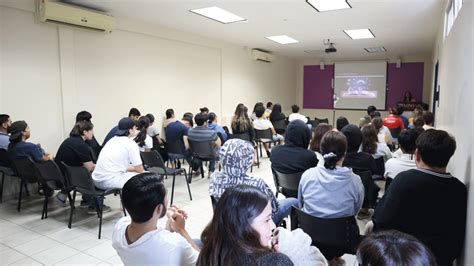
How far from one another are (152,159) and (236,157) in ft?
7.64

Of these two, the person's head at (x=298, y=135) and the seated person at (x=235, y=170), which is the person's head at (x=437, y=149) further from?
the person's head at (x=298, y=135)

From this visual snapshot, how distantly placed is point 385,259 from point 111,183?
3142mm

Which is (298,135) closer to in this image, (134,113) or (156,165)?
(156,165)

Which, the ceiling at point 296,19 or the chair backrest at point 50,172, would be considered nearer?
the chair backrest at point 50,172

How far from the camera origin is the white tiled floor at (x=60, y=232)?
9.41ft

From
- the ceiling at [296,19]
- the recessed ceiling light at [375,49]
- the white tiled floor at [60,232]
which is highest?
the recessed ceiling light at [375,49]

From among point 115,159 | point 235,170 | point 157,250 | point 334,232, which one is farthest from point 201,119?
point 157,250

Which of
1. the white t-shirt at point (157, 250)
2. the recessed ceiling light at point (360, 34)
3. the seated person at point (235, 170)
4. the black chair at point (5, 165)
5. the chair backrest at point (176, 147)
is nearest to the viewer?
the white t-shirt at point (157, 250)

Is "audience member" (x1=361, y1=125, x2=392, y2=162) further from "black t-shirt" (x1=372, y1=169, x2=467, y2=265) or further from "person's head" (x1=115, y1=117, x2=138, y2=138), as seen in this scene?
"person's head" (x1=115, y1=117, x2=138, y2=138)

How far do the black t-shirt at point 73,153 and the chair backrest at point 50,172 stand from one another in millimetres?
119

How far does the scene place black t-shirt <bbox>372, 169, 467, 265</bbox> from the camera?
166 centimetres

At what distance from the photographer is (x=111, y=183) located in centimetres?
348

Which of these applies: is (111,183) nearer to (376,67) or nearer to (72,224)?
(72,224)

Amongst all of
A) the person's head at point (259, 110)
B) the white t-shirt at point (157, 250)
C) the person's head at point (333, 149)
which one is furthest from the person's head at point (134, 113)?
the white t-shirt at point (157, 250)
